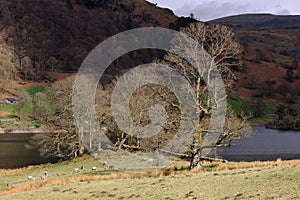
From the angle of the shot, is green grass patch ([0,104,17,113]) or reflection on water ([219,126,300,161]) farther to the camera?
green grass patch ([0,104,17,113])

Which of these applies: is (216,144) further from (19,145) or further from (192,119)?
(19,145)

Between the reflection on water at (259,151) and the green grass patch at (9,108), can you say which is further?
the green grass patch at (9,108)

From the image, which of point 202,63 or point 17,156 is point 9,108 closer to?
point 17,156

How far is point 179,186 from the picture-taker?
28312 millimetres

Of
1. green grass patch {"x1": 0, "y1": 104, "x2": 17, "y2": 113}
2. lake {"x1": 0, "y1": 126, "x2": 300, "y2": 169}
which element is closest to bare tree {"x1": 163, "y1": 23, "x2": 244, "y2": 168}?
lake {"x1": 0, "y1": 126, "x2": 300, "y2": 169}

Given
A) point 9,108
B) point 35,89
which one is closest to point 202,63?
point 9,108

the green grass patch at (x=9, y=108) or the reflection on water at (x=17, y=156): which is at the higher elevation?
the green grass patch at (x=9, y=108)

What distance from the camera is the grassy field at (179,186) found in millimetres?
24294

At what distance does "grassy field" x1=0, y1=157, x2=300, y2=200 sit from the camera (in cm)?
2429

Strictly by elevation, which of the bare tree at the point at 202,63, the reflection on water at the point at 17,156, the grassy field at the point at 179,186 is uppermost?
the bare tree at the point at 202,63

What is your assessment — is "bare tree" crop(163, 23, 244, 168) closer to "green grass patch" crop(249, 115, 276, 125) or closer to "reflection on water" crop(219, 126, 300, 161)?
"reflection on water" crop(219, 126, 300, 161)

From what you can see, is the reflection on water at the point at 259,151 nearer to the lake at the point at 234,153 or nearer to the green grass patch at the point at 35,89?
the lake at the point at 234,153

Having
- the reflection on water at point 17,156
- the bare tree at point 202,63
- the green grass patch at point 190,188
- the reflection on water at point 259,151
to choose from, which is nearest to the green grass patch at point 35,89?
the reflection on water at point 17,156

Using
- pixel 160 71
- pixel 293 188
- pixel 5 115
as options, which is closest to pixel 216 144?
pixel 160 71
